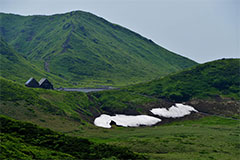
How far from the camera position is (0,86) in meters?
100

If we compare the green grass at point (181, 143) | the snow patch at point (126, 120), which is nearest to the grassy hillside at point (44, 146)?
the green grass at point (181, 143)

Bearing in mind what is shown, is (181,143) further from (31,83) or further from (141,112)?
(31,83)

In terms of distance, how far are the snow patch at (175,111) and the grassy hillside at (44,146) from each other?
7456cm

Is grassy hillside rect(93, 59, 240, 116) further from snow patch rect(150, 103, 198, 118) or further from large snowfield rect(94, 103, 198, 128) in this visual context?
large snowfield rect(94, 103, 198, 128)

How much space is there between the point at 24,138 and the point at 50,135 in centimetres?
545

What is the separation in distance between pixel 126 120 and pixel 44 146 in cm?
7000

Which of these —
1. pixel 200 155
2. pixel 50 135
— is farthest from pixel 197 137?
pixel 50 135

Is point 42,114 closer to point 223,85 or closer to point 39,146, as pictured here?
point 39,146

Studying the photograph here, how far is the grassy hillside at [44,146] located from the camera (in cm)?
3738

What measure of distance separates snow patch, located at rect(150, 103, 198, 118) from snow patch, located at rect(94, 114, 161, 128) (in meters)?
7.70

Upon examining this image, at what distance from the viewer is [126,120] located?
111 m

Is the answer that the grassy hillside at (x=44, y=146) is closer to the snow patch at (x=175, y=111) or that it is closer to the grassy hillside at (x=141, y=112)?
the grassy hillside at (x=141, y=112)

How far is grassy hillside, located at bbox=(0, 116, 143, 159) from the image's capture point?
3738 centimetres

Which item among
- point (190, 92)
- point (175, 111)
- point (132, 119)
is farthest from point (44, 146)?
point (190, 92)
